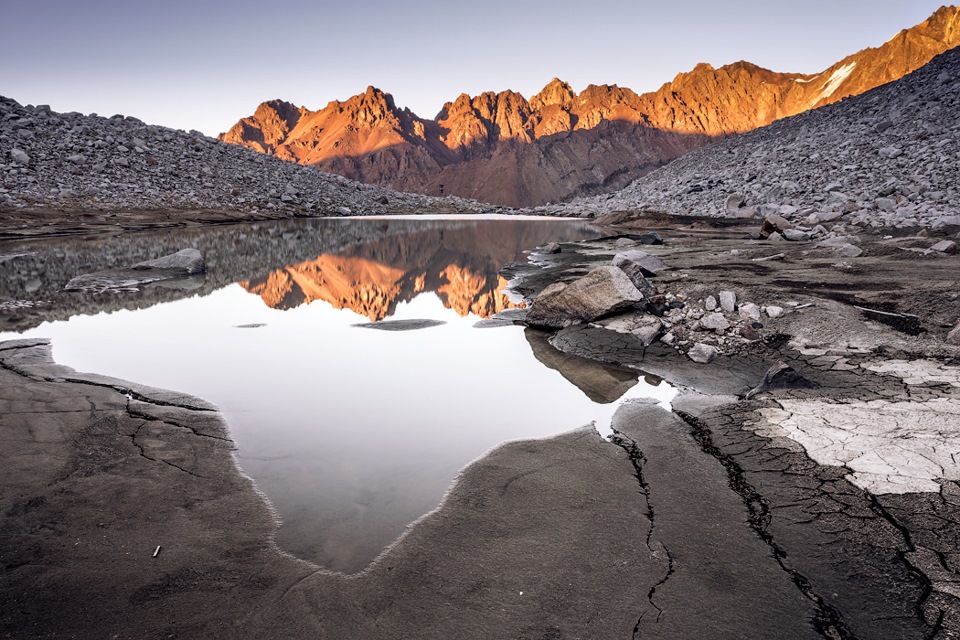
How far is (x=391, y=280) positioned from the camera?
56.4 ft

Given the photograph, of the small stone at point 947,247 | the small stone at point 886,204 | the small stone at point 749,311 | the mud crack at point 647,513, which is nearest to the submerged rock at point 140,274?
the mud crack at point 647,513

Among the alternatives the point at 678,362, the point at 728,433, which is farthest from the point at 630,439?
the point at 678,362

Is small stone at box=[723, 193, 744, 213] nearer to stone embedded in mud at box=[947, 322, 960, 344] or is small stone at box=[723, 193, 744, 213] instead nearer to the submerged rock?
stone embedded in mud at box=[947, 322, 960, 344]

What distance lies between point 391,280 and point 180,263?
281 inches

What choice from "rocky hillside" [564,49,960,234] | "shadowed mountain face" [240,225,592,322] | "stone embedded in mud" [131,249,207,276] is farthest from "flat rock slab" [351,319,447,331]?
"rocky hillside" [564,49,960,234]

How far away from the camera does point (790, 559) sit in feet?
10.8

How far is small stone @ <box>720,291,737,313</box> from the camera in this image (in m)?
9.25

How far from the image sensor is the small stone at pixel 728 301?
9.25 meters

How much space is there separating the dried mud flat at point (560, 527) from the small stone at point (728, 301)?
9.23 feet

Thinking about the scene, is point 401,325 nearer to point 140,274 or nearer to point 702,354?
point 702,354

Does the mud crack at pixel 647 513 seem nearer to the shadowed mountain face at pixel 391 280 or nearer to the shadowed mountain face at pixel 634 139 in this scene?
the shadowed mountain face at pixel 391 280

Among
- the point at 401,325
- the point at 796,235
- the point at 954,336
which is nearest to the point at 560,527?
the point at 954,336

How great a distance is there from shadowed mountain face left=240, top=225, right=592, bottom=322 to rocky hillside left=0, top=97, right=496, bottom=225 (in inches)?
921

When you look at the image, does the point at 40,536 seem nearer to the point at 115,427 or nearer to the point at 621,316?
the point at 115,427
